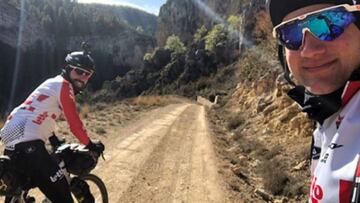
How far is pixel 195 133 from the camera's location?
1881 centimetres

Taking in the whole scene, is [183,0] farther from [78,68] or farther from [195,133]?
[78,68]

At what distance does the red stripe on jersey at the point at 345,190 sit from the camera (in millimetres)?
1412

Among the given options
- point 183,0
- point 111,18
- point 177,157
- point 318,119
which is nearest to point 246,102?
point 177,157

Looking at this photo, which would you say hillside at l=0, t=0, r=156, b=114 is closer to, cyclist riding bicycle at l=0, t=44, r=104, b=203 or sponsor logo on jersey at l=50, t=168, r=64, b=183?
cyclist riding bicycle at l=0, t=44, r=104, b=203

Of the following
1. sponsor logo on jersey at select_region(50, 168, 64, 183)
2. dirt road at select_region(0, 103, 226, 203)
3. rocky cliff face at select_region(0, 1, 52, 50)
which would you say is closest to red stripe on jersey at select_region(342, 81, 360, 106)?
sponsor logo on jersey at select_region(50, 168, 64, 183)

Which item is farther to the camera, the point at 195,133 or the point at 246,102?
the point at 246,102

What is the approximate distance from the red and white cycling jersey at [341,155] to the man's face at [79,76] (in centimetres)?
376

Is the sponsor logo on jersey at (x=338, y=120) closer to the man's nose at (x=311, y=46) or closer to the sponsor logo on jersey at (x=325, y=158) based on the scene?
the sponsor logo on jersey at (x=325, y=158)

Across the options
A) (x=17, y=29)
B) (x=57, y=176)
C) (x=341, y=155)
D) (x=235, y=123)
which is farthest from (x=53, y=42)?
(x=341, y=155)

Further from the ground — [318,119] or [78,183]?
[318,119]

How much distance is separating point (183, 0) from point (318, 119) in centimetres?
15013

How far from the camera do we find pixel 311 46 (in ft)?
5.92

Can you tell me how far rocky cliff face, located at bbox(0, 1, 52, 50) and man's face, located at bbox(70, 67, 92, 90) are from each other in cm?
14802

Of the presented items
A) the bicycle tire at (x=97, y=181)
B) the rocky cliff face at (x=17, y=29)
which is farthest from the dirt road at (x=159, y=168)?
the rocky cliff face at (x=17, y=29)
